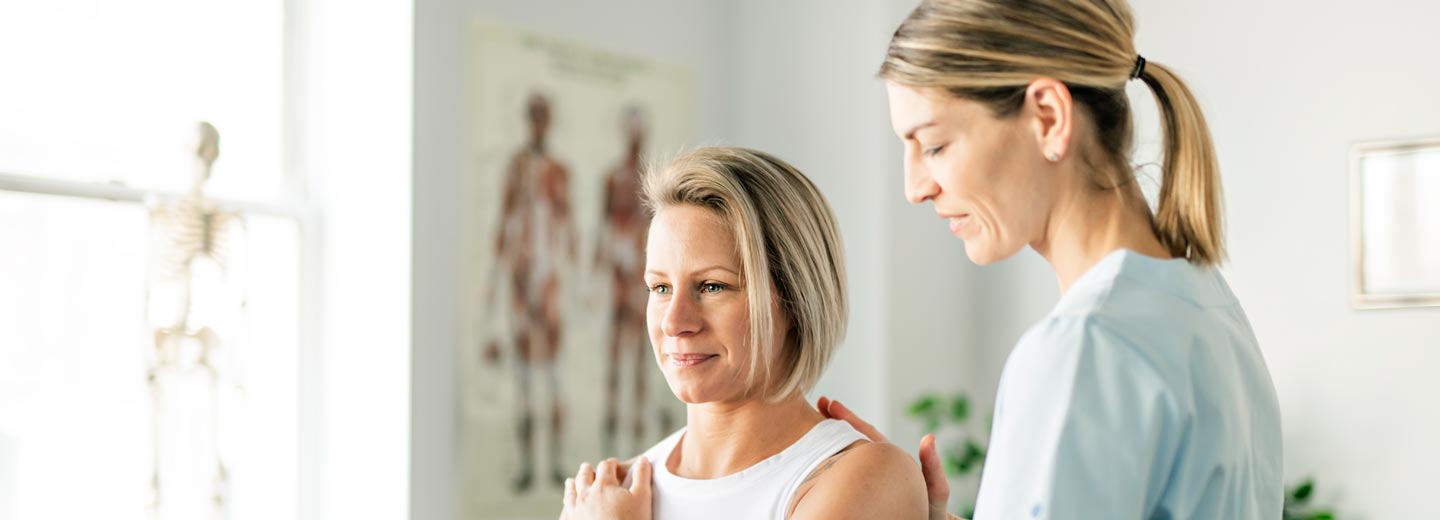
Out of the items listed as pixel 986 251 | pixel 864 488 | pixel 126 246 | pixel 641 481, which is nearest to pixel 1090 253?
pixel 986 251

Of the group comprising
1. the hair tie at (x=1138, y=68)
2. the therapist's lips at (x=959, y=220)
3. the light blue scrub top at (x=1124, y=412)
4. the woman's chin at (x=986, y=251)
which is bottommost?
the light blue scrub top at (x=1124, y=412)

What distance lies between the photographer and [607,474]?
1.61 metres

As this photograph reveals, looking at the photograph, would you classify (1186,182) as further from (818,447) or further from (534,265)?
(534,265)

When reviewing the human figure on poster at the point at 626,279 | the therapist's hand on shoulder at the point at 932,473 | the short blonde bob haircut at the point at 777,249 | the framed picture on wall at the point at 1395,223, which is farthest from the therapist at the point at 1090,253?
the human figure on poster at the point at 626,279

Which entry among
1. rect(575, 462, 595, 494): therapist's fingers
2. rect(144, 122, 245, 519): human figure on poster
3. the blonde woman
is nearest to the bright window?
rect(144, 122, 245, 519): human figure on poster

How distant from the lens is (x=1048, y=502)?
0.97m

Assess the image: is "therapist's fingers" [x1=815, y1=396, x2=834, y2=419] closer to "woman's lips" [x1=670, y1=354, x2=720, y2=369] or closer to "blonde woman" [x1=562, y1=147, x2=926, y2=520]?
"blonde woman" [x1=562, y1=147, x2=926, y2=520]

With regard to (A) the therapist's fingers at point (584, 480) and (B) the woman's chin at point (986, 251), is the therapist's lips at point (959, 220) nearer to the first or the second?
(B) the woman's chin at point (986, 251)

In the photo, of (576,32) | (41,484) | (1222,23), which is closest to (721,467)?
(41,484)

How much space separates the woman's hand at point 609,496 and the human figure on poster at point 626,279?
1910 mm

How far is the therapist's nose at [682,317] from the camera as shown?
1.47 meters

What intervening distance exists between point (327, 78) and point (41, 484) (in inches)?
41.9

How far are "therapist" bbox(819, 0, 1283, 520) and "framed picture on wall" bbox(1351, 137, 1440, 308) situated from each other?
2.21m

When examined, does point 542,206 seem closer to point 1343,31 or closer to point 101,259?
point 101,259
